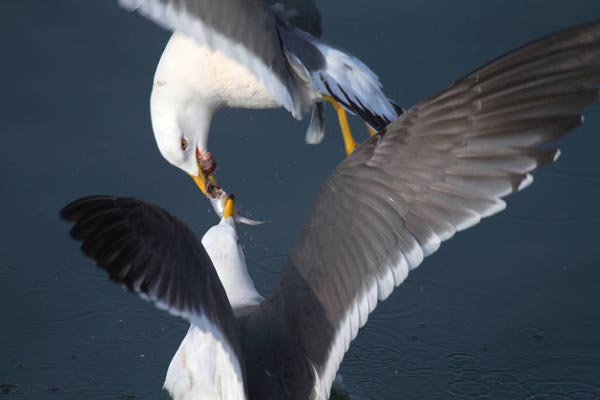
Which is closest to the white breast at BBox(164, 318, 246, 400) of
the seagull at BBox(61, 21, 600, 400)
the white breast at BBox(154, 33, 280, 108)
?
the seagull at BBox(61, 21, 600, 400)

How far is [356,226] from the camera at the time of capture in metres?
3.24

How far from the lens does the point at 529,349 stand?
4.11m

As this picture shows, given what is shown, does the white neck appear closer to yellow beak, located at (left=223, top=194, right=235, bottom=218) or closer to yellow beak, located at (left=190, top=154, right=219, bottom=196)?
yellow beak, located at (left=223, top=194, right=235, bottom=218)

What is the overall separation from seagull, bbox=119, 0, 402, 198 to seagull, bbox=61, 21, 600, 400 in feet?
2.18

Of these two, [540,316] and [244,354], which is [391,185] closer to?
[244,354]

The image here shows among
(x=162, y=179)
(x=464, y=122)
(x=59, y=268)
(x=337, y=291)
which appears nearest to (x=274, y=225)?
(x=162, y=179)

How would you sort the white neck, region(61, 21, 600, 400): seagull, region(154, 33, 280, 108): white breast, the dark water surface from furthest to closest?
1. region(154, 33, 280, 108): white breast
2. the dark water surface
3. the white neck
4. region(61, 21, 600, 400): seagull

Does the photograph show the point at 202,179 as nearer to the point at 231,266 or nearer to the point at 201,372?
the point at 231,266

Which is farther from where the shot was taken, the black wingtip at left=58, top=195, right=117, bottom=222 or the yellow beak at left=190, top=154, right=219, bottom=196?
the yellow beak at left=190, top=154, right=219, bottom=196

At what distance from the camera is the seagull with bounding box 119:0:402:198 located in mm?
3891

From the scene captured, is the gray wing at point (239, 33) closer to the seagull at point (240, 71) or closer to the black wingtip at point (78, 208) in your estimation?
the seagull at point (240, 71)

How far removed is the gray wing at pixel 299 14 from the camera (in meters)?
4.27

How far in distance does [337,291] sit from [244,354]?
33cm

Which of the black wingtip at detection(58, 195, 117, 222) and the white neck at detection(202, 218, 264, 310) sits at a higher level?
the black wingtip at detection(58, 195, 117, 222)
